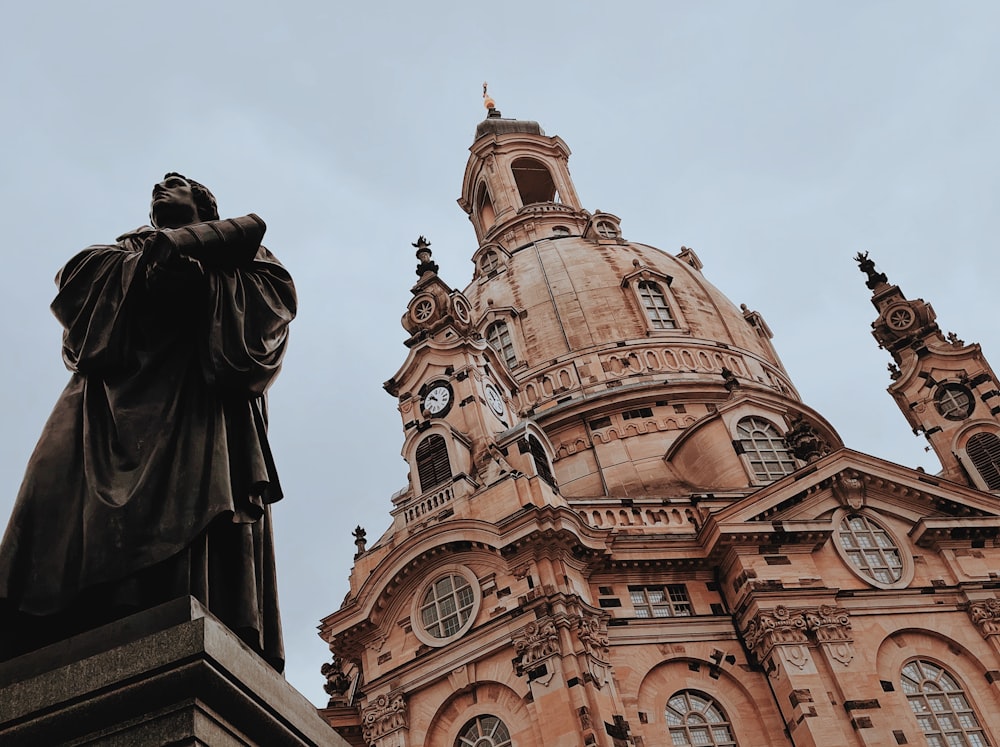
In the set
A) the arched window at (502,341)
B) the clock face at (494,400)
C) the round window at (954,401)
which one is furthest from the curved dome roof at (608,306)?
the clock face at (494,400)

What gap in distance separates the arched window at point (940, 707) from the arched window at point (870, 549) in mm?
2493

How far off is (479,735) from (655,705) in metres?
4.16

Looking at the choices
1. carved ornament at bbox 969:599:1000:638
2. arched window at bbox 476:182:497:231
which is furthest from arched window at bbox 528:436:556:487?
arched window at bbox 476:182:497:231

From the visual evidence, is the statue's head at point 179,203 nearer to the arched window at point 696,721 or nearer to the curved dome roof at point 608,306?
the arched window at point 696,721

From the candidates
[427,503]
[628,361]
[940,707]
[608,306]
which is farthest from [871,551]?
[608,306]

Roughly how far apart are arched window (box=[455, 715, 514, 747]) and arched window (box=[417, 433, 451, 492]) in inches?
282

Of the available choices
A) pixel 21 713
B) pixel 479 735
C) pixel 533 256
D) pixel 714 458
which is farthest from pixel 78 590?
pixel 533 256

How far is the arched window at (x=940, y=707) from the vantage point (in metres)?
24.5

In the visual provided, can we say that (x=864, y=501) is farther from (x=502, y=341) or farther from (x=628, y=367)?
(x=502, y=341)

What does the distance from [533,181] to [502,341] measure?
23352 mm

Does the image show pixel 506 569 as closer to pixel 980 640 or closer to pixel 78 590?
pixel 980 640

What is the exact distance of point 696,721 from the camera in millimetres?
24797

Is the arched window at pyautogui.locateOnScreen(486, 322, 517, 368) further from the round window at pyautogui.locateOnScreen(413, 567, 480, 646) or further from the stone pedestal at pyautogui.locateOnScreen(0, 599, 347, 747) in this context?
the stone pedestal at pyautogui.locateOnScreen(0, 599, 347, 747)

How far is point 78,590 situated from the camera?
471cm
